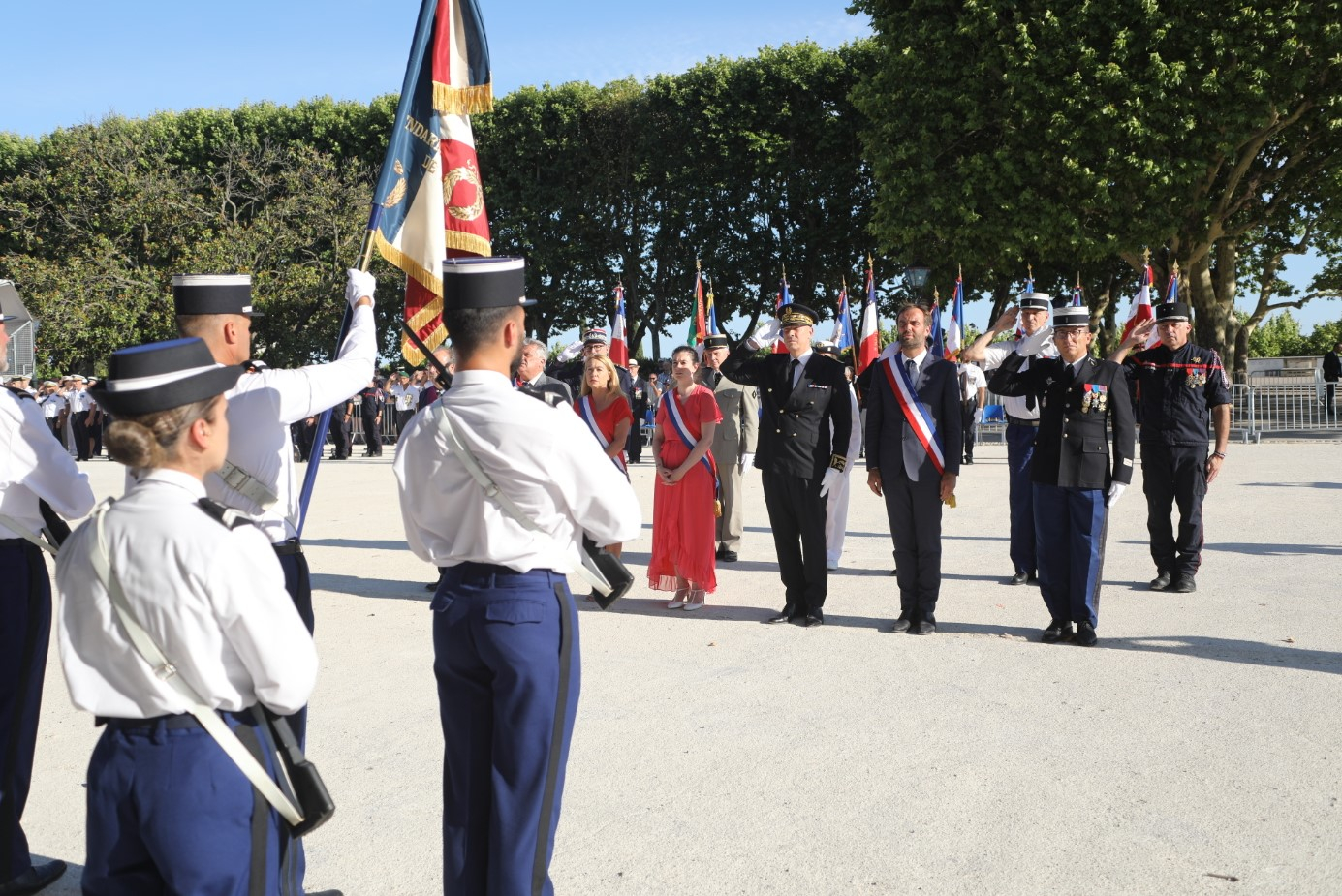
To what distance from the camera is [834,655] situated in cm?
700

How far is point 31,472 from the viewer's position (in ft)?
12.6

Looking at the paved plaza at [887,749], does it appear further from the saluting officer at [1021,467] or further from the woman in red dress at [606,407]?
the woman in red dress at [606,407]

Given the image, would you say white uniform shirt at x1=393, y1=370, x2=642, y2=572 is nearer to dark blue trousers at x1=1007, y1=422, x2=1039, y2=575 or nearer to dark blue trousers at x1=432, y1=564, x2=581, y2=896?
dark blue trousers at x1=432, y1=564, x2=581, y2=896

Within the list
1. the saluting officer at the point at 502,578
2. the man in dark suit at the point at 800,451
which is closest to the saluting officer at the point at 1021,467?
the man in dark suit at the point at 800,451

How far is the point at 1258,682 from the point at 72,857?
5.58m

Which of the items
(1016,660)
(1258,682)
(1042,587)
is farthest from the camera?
(1042,587)

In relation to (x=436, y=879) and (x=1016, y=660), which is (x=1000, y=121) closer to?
(x=1016, y=660)

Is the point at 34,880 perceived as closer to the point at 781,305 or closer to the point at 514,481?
the point at 514,481

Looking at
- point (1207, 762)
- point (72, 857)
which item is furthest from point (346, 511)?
point (1207, 762)

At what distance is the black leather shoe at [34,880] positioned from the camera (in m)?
3.83

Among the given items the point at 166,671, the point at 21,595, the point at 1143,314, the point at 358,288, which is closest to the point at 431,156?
the point at 358,288

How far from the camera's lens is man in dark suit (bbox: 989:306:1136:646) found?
724 cm

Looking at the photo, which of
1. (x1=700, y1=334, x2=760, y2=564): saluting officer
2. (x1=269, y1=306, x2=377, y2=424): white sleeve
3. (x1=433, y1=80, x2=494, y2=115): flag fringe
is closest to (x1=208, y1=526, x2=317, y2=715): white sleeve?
(x1=269, y1=306, x2=377, y2=424): white sleeve

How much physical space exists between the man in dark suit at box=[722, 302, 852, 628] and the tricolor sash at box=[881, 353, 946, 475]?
39 cm
